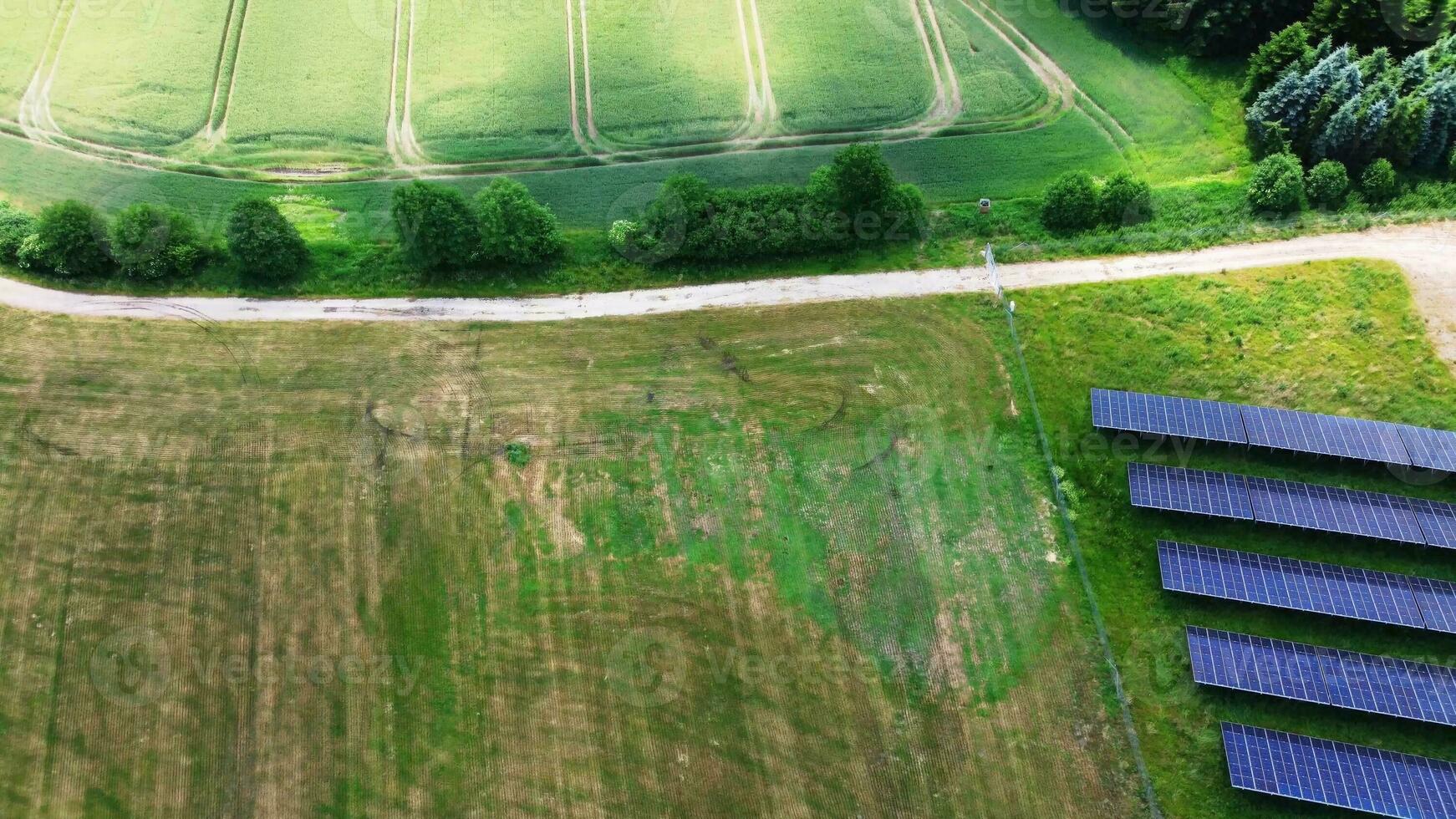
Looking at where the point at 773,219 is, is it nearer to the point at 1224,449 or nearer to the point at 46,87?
the point at 1224,449

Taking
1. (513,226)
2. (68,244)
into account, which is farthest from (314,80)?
(513,226)

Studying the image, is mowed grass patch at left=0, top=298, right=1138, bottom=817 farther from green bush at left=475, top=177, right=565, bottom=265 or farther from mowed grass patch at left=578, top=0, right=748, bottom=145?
mowed grass patch at left=578, top=0, right=748, bottom=145

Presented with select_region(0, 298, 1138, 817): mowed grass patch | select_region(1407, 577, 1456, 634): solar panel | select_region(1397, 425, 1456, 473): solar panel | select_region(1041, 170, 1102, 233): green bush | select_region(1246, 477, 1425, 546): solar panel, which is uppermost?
select_region(1041, 170, 1102, 233): green bush

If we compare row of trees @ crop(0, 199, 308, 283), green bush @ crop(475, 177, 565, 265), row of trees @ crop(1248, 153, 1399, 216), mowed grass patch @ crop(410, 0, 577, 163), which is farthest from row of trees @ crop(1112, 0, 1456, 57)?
row of trees @ crop(0, 199, 308, 283)

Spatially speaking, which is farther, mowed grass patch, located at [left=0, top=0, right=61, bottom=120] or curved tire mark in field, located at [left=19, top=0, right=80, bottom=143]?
mowed grass patch, located at [left=0, top=0, right=61, bottom=120]

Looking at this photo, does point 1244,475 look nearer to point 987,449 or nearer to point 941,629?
point 987,449

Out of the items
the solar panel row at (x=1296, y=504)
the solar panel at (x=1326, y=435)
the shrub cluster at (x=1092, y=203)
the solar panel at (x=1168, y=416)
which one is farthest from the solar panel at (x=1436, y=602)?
the shrub cluster at (x=1092, y=203)

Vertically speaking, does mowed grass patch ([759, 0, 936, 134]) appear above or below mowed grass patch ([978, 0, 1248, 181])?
below
